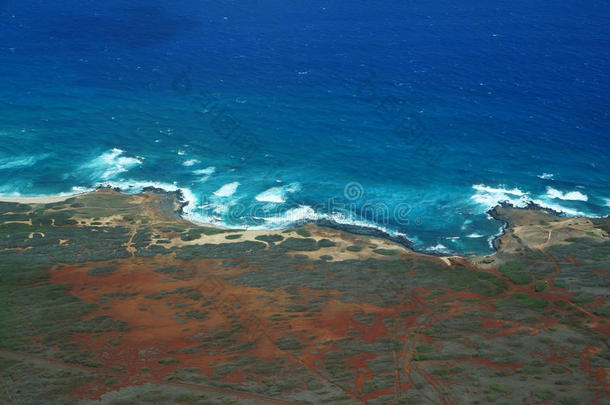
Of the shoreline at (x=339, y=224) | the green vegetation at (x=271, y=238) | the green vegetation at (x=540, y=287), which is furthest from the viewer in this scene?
the shoreline at (x=339, y=224)

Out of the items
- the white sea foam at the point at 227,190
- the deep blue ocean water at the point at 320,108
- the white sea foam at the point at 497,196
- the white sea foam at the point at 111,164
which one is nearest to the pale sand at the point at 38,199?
the deep blue ocean water at the point at 320,108

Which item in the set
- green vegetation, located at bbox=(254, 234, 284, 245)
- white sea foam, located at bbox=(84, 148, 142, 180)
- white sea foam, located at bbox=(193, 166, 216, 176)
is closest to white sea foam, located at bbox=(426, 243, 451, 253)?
green vegetation, located at bbox=(254, 234, 284, 245)

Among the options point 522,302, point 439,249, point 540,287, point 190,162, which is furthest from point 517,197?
point 190,162

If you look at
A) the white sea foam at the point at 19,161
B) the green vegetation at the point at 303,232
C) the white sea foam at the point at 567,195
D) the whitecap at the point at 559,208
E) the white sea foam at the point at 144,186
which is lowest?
the green vegetation at the point at 303,232

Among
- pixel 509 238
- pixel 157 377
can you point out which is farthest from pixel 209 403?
pixel 509 238

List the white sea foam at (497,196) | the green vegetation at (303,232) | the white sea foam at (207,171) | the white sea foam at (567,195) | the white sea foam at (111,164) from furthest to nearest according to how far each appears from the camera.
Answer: the white sea foam at (207,171)
the white sea foam at (111,164)
the white sea foam at (567,195)
the white sea foam at (497,196)
the green vegetation at (303,232)

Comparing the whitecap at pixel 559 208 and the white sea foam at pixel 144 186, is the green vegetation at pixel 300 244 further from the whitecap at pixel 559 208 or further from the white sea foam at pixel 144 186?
the whitecap at pixel 559 208
